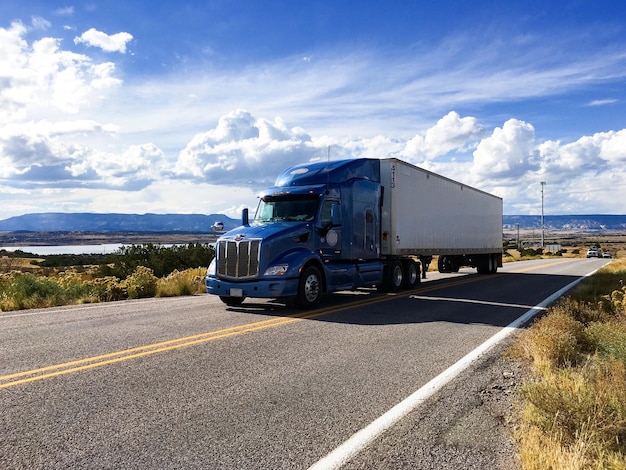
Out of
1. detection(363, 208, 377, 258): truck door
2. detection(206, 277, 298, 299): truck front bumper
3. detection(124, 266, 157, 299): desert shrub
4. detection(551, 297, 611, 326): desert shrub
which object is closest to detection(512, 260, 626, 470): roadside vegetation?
detection(551, 297, 611, 326): desert shrub

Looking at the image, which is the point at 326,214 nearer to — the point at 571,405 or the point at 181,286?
the point at 181,286

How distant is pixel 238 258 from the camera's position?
11.8m

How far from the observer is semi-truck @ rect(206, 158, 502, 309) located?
11648 millimetres

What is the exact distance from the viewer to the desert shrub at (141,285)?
15086 mm

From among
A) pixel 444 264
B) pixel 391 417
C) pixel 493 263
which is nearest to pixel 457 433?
pixel 391 417

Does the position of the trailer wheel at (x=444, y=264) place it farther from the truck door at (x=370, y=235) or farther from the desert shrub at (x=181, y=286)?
the desert shrub at (x=181, y=286)

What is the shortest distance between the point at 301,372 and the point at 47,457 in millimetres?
3060

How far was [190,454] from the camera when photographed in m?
3.90

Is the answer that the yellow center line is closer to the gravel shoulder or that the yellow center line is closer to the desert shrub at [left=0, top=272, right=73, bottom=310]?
the gravel shoulder

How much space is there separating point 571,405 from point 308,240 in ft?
28.3

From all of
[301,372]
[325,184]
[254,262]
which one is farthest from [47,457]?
[325,184]

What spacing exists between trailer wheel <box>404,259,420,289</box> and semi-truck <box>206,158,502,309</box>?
0.11 ft

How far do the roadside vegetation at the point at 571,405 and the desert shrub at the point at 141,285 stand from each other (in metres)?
11.0

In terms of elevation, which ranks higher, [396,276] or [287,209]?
[287,209]
